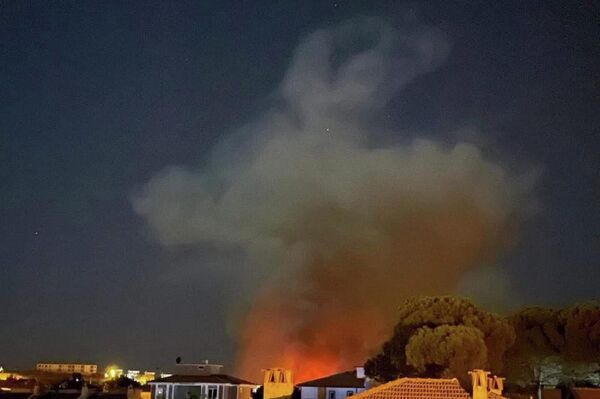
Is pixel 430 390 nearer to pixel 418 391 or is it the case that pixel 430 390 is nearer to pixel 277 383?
pixel 418 391

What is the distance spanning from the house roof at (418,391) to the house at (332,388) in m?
18.4

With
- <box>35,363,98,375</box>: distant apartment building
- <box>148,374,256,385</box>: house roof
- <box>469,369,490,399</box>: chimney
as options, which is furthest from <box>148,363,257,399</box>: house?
<box>35,363,98,375</box>: distant apartment building

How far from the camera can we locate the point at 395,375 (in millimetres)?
50188

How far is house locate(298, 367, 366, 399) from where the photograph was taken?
50812 mm

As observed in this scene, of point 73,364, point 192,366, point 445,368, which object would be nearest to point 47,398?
point 192,366

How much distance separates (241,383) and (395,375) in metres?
9.54

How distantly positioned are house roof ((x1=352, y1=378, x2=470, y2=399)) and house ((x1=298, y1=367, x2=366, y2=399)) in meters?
18.4

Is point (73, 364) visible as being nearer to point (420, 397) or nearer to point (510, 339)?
point (510, 339)

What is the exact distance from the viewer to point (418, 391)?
104ft

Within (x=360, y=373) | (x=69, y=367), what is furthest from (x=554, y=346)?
(x=69, y=367)

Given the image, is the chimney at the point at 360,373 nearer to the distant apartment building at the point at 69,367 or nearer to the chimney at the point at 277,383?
the chimney at the point at 277,383

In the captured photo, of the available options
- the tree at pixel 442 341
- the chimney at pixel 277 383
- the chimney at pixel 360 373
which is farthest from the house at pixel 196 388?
the chimney at pixel 277 383

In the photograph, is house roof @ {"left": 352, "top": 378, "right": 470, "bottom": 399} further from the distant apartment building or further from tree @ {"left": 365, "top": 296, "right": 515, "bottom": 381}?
the distant apartment building

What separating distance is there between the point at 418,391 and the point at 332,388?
20.1 meters
